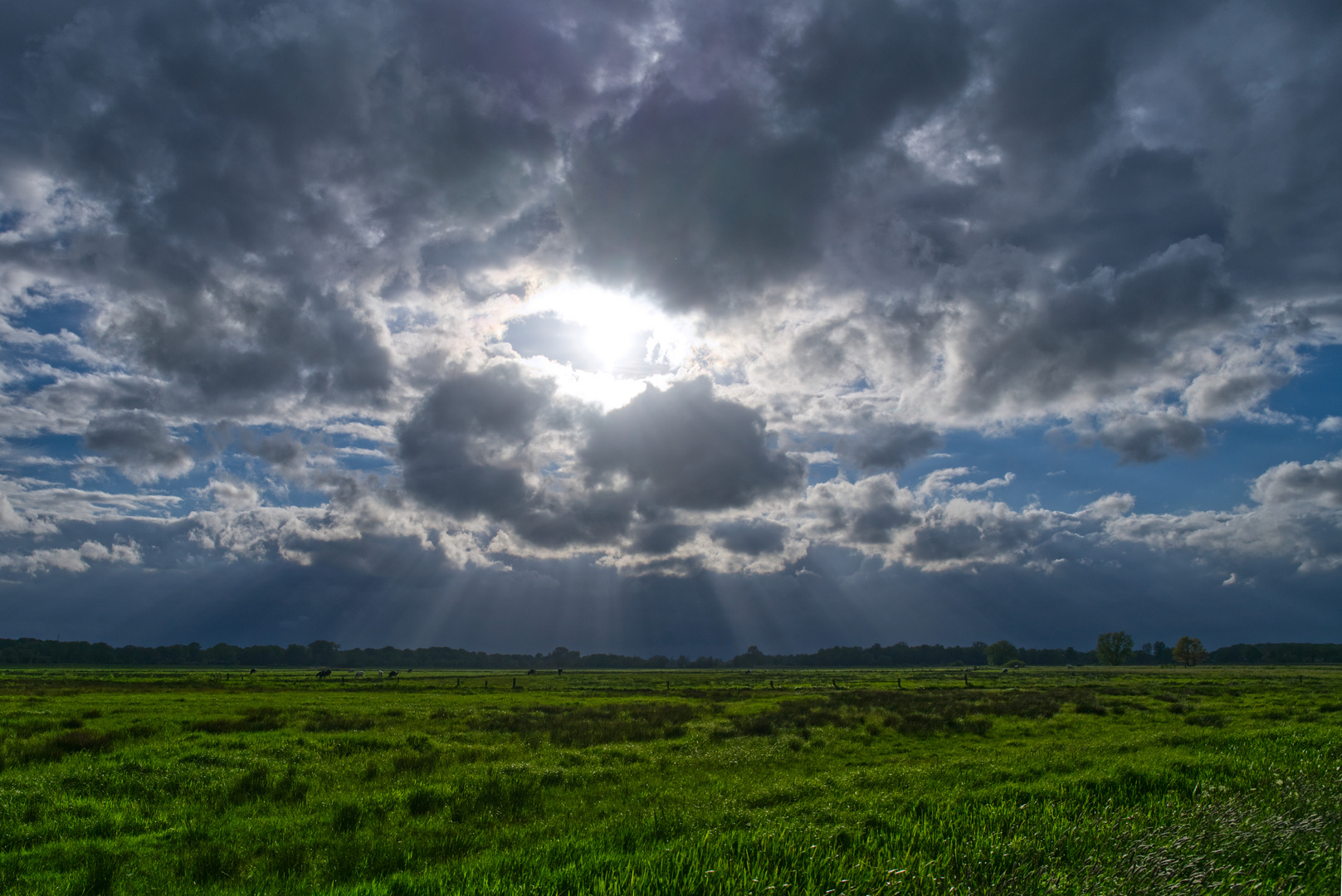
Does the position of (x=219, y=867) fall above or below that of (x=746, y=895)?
below

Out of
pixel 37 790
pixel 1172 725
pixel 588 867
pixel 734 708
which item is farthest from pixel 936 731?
pixel 37 790

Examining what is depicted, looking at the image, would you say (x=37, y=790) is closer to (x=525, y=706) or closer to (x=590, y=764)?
(x=590, y=764)

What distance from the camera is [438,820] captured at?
47.0ft

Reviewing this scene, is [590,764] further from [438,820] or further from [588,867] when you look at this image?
[588,867]

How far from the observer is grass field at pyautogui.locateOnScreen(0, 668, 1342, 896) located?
26.9 ft

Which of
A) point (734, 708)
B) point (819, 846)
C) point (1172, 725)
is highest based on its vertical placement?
point (819, 846)

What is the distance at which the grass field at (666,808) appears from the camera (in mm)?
8195

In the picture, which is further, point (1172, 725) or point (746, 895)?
point (1172, 725)

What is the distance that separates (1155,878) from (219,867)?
14.9 meters

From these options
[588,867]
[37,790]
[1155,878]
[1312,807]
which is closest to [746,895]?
[588,867]

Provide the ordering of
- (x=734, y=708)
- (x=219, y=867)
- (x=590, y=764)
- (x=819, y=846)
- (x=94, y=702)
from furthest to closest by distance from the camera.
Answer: (x=734, y=708) → (x=94, y=702) → (x=590, y=764) → (x=219, y=867) → (x=819, y=846)

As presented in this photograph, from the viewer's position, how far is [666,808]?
14.5 meters

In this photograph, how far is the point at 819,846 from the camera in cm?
969

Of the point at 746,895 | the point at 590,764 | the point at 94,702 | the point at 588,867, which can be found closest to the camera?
the point at 746,895
